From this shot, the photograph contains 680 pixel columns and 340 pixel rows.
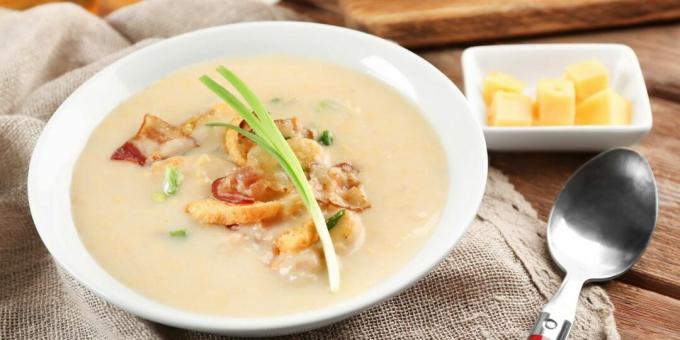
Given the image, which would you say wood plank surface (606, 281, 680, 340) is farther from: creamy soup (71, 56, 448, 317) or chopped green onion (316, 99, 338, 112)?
chopped green onion (316, 99, 338, 112)

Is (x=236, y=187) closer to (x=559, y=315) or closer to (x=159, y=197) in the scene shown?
(x=159, y=197)

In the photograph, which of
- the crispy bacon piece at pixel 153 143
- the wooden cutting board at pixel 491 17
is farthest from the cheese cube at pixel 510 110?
the crispy bacon piece at pixel 153 143

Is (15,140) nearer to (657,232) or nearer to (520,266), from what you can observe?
(520,266)

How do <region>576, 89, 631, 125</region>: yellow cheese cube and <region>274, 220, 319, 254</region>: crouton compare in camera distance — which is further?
<region>576, 89, 631, 125</region>: yellow cheese cube

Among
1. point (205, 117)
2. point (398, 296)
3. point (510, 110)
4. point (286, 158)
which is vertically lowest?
point (398, 296)

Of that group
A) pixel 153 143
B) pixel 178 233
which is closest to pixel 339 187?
pixel 178 233

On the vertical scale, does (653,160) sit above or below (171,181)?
below

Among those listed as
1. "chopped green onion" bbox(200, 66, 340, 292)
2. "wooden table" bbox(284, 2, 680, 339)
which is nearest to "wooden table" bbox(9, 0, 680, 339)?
"wooden table" bbox(284, 2, 680, 339)

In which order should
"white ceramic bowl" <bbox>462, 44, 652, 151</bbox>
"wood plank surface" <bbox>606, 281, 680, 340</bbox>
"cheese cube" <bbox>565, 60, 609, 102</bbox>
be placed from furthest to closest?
1. "cheese cube" <bbox>565, 60, 609, 102</bbox>
2. "white ceramic bowl" <bbox>462, 44, 652, 151</bbox>
3. "wood plank surface" <bbox>606, 281, 680, 340</bbox>
